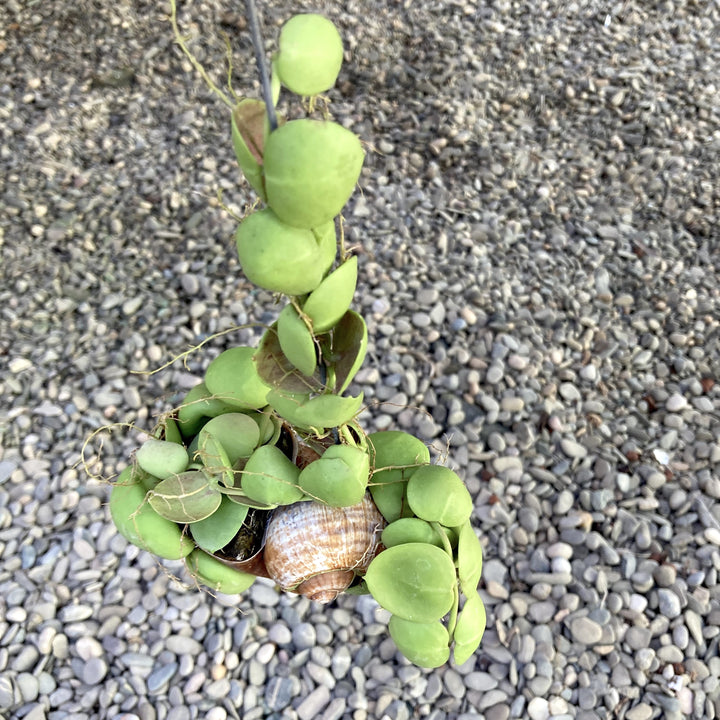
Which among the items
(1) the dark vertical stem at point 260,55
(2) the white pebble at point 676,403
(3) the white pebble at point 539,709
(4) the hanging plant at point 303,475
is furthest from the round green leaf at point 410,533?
(2) the white pebble at point 676,403

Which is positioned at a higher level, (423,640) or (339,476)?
(339,476)

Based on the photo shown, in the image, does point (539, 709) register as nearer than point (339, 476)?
No

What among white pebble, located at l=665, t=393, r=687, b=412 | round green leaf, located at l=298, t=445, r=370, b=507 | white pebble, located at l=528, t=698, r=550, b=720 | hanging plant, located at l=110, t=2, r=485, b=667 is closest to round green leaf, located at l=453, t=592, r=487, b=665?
hanging plant, located at l=110, t=2, r=485, b=667

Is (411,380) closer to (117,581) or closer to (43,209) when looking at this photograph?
(117,581)

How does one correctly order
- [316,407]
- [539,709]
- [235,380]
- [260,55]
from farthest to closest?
[539,709] < [235,380] < [316,407] < [260,55]

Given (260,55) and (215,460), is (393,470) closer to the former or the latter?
(215,460)

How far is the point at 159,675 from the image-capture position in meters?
1.10

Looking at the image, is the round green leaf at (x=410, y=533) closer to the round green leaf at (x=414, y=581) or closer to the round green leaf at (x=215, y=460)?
the round green leaf at (x=414, y=581)

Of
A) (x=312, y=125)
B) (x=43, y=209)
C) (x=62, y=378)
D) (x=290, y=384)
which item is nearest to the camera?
(x=312, y=125)

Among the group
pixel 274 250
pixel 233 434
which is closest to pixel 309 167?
pixel 274 250

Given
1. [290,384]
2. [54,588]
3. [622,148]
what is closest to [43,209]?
[54,588]

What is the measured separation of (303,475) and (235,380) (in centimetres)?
11

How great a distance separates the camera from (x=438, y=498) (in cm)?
53

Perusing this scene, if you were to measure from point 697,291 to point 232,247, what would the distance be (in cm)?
112
